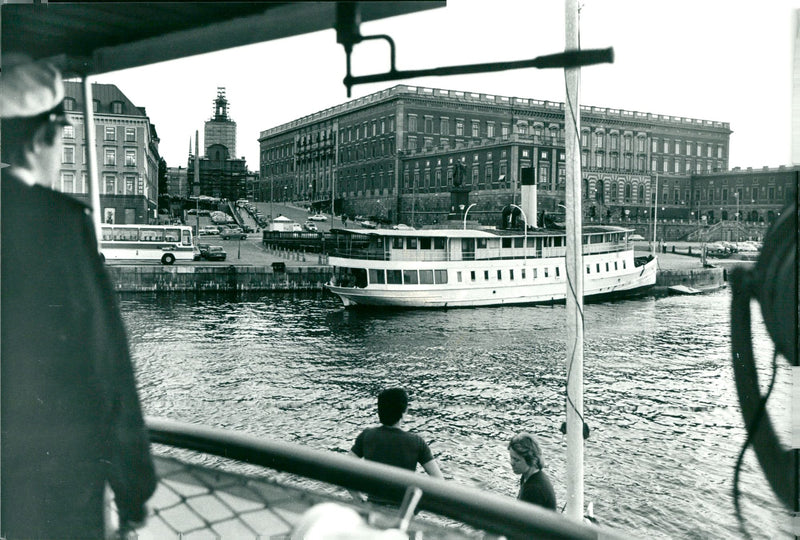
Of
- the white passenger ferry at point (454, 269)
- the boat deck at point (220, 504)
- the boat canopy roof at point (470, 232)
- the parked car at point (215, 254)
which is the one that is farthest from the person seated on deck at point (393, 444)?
the parked car at point (215, 254)

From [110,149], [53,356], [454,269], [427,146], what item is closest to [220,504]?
[53,356]

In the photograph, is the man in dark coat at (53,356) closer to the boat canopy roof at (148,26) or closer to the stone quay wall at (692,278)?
the boat canopy roof at (148,26)

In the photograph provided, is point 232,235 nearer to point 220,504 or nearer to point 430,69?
point 220,504

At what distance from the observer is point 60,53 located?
5.47 ft

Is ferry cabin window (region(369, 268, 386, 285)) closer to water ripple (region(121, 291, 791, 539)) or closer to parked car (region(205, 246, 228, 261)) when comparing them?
water ripple (region(121, 291, 791, 539))

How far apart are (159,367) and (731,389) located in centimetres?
823

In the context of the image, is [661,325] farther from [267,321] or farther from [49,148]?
[49,148]

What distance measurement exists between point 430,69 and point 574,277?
1.73 metres

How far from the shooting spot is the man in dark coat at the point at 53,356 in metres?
1.50

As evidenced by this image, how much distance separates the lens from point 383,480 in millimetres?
1235

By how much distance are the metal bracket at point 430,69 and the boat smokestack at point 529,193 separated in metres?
14.6

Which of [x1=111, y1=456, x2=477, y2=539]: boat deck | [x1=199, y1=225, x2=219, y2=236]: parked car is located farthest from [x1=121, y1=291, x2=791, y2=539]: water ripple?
[x1=199, y1=225, x2=219, y2=236]: parked car

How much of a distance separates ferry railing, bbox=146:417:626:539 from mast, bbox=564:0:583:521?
1625 mm

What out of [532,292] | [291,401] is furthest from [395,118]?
[532,292]
